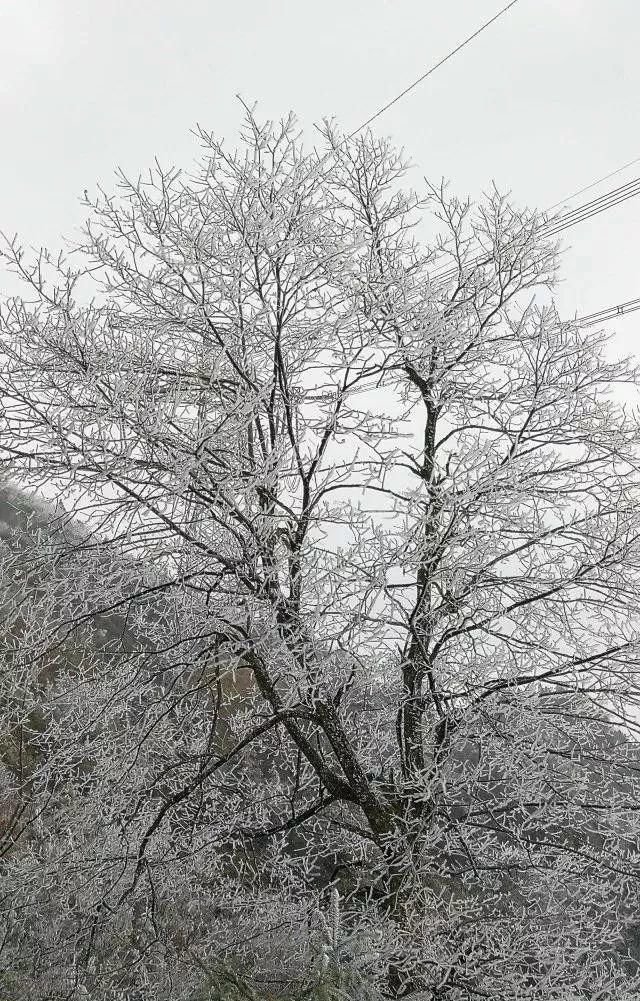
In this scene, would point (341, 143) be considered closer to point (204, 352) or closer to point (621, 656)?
point (204, 352)

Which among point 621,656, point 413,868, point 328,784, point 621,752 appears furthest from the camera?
point 621,752

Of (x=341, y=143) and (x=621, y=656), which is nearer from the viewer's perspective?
(x=621, y=656)

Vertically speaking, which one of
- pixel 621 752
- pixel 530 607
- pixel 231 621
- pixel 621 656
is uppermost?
pixel 231 621

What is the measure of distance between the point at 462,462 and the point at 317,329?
118 cm

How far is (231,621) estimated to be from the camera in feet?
12.3

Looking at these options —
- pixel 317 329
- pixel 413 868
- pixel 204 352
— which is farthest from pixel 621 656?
pixel 204 352

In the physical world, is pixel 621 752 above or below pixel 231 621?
below

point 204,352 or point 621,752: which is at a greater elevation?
point 204,352

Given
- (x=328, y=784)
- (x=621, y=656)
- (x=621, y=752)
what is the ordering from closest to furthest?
(x=621, y=656), (x=328, y=784), (x=621, y=752)

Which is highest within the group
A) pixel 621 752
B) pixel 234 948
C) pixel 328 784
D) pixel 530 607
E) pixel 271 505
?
pixel 271 505

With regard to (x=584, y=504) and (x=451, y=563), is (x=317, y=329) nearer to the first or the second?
(x=451, y=563)

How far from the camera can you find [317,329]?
164 inches

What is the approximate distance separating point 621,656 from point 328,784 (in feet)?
6.48

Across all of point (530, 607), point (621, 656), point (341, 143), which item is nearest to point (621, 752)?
point (621, 656)
